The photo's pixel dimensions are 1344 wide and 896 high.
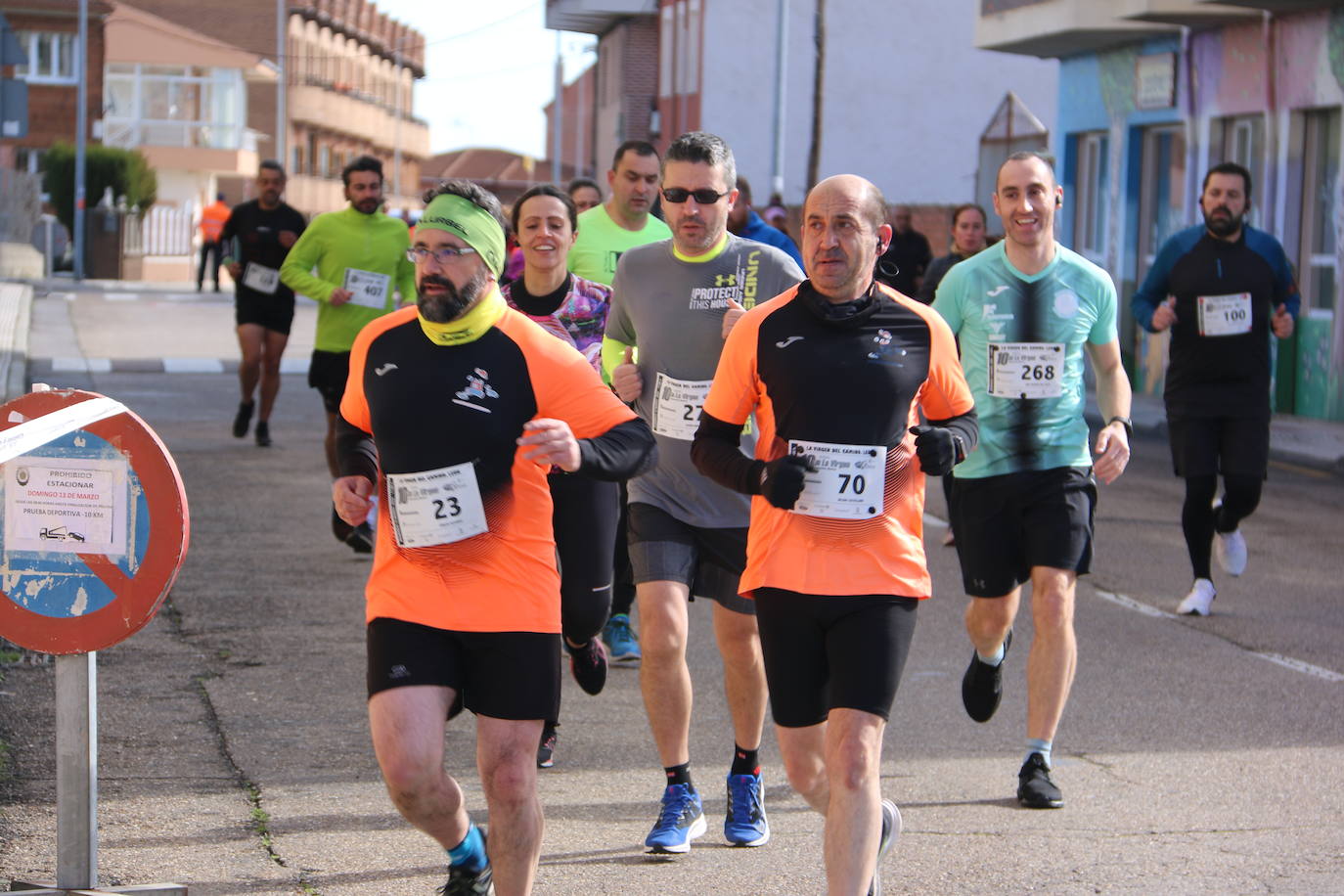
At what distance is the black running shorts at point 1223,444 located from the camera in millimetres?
9539

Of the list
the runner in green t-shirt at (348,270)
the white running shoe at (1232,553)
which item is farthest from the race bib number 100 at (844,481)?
the runner in green t-shirt at (348,270)

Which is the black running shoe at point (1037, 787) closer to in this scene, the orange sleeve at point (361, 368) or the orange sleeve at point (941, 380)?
the orange sleeve at point (941, 380)

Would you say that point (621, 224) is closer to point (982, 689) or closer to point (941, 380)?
point (982, 689)

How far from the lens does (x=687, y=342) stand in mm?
6090

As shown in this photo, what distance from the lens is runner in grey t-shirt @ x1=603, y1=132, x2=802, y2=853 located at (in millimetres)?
5820

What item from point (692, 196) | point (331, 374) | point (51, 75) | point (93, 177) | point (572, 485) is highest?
point (51, 75)

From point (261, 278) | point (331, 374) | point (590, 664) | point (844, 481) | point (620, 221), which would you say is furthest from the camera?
→ point (261, 278)

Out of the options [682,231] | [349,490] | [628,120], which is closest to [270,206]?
[682,231]

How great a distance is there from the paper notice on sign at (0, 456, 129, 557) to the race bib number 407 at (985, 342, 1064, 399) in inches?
124

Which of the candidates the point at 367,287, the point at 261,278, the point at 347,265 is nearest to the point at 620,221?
the point at 367,287

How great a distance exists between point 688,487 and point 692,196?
89cm

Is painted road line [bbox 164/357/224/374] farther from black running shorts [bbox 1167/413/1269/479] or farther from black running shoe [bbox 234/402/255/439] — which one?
black running shorts [bbox 1167/413/1269/479]

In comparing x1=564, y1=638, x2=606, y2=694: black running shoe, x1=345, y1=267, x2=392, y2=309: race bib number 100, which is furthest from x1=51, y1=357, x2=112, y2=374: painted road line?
x1=564, y1=638, x2=606, y2=694: black running shoe

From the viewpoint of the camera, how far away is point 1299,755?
688cm
